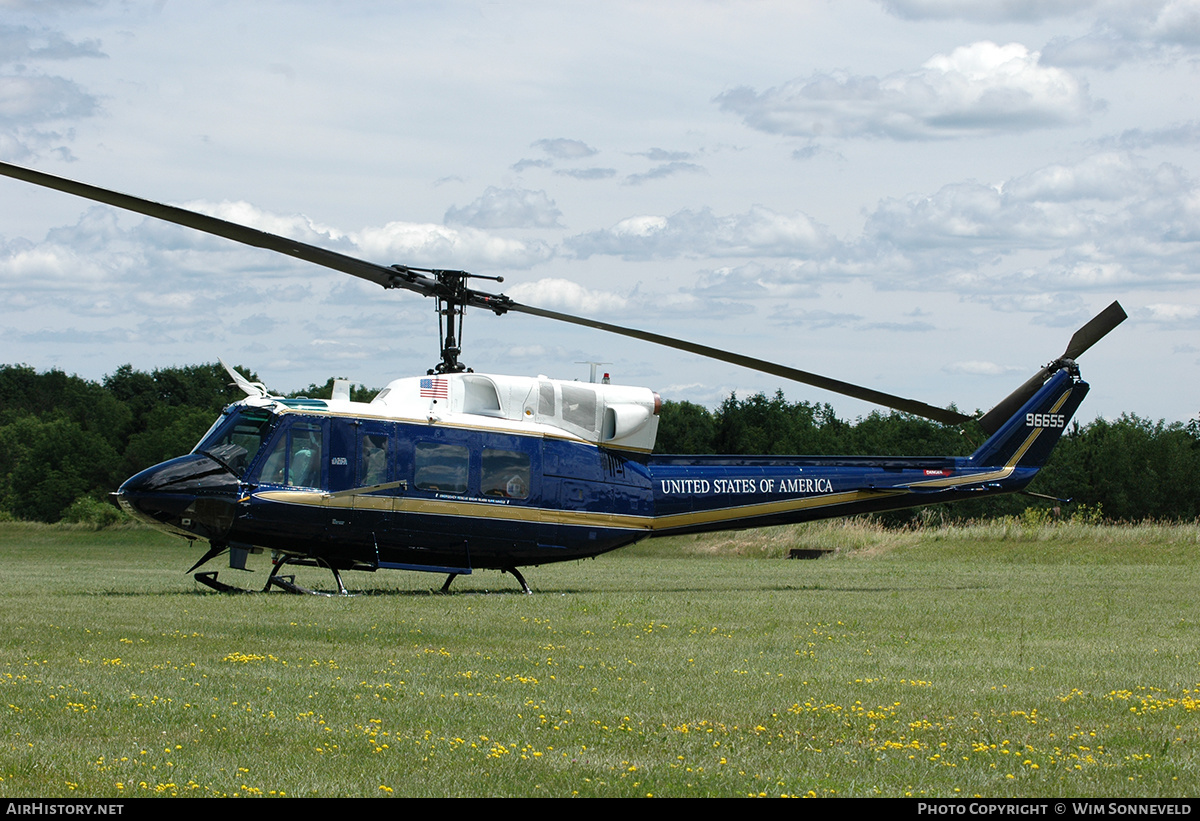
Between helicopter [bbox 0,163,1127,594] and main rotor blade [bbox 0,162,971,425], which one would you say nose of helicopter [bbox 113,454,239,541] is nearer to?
helicopter [bbox 0,163,1127,594]

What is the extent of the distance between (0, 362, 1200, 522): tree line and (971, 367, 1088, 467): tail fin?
64.0 meters

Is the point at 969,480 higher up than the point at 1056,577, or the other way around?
the point at 969,480

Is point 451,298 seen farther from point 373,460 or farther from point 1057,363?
point 1057,363

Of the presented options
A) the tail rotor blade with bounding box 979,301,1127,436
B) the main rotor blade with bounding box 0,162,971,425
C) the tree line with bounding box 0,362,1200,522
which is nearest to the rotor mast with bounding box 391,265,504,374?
the main rotor blade with bounding box 0,162,971,425

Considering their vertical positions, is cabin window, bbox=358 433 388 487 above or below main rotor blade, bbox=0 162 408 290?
below

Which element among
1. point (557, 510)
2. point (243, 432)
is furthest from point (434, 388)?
point (243, 432)

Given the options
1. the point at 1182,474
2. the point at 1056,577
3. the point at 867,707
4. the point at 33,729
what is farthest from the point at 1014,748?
the point at 1182,474

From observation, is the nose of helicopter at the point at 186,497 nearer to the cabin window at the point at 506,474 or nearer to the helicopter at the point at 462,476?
the helicopter at the point at 462,476

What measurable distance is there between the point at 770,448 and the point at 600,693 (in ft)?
282

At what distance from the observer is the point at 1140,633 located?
1462 cm

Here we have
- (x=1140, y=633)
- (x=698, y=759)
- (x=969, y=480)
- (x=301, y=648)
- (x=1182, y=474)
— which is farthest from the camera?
(x=1182, y=474)

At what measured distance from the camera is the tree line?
90000mm

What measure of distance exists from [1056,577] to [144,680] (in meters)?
19.1

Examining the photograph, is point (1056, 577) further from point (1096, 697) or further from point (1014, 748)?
point (1014, 748)
